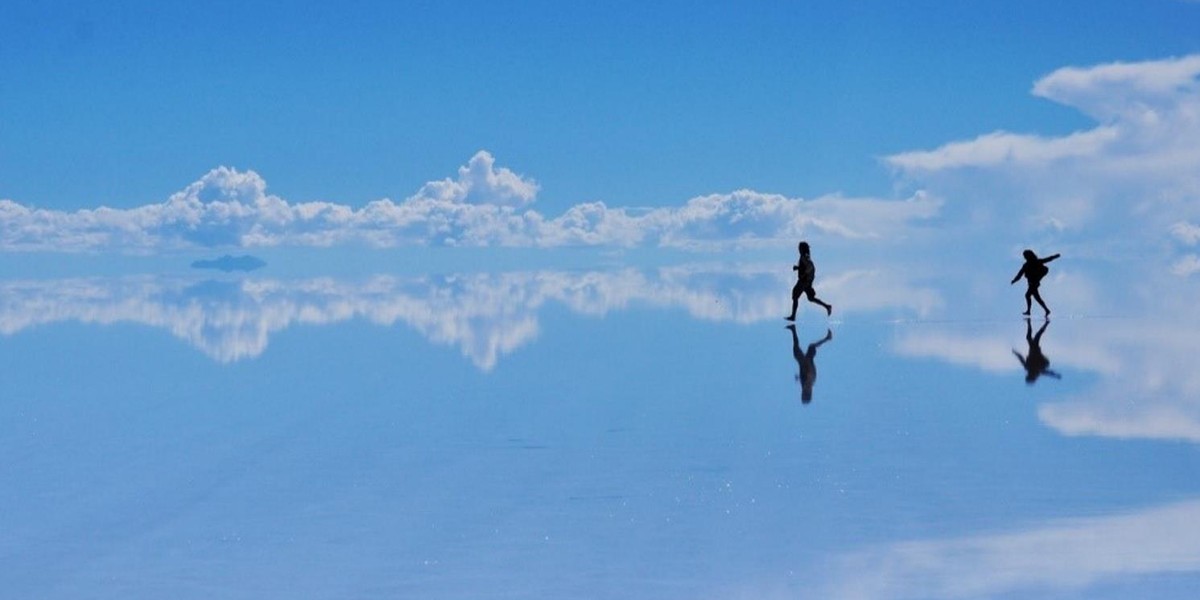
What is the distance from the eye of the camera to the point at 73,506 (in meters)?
11.0

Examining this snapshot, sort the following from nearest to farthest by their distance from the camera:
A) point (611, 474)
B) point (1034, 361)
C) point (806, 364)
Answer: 1. point (611, 474)
2. point (1034, 361)
3. point (806, 364)

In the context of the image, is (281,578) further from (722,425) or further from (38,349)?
(38,349)

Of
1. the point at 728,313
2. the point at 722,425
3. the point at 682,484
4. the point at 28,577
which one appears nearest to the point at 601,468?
the point at 682,484

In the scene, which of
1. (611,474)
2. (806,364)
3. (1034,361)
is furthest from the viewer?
(806,364)

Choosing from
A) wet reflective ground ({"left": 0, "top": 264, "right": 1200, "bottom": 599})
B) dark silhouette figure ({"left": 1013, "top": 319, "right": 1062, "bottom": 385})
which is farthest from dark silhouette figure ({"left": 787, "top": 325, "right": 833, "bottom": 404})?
dark silhouette figure ({"left": 1013, "top": 319, "right": 1062, "bottom": 385})

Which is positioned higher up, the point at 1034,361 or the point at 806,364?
the point at 1034,361

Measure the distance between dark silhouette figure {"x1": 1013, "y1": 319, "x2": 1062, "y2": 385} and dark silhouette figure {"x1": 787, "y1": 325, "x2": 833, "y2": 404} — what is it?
3.01m

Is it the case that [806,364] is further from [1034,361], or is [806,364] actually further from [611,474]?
[611,474]

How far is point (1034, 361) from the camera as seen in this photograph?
21422 millimetres

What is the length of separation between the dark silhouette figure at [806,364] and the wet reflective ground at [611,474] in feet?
0.49

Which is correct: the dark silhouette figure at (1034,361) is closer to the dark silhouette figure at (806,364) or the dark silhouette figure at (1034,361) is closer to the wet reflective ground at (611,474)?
the wet reflective ground at (611,474)

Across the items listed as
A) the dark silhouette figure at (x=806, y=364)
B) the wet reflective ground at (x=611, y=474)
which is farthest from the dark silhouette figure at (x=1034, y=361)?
the dark silhouette figure at (x=806, y=364)

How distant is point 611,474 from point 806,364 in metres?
10.3

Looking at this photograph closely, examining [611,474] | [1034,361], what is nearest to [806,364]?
[1034,361]
